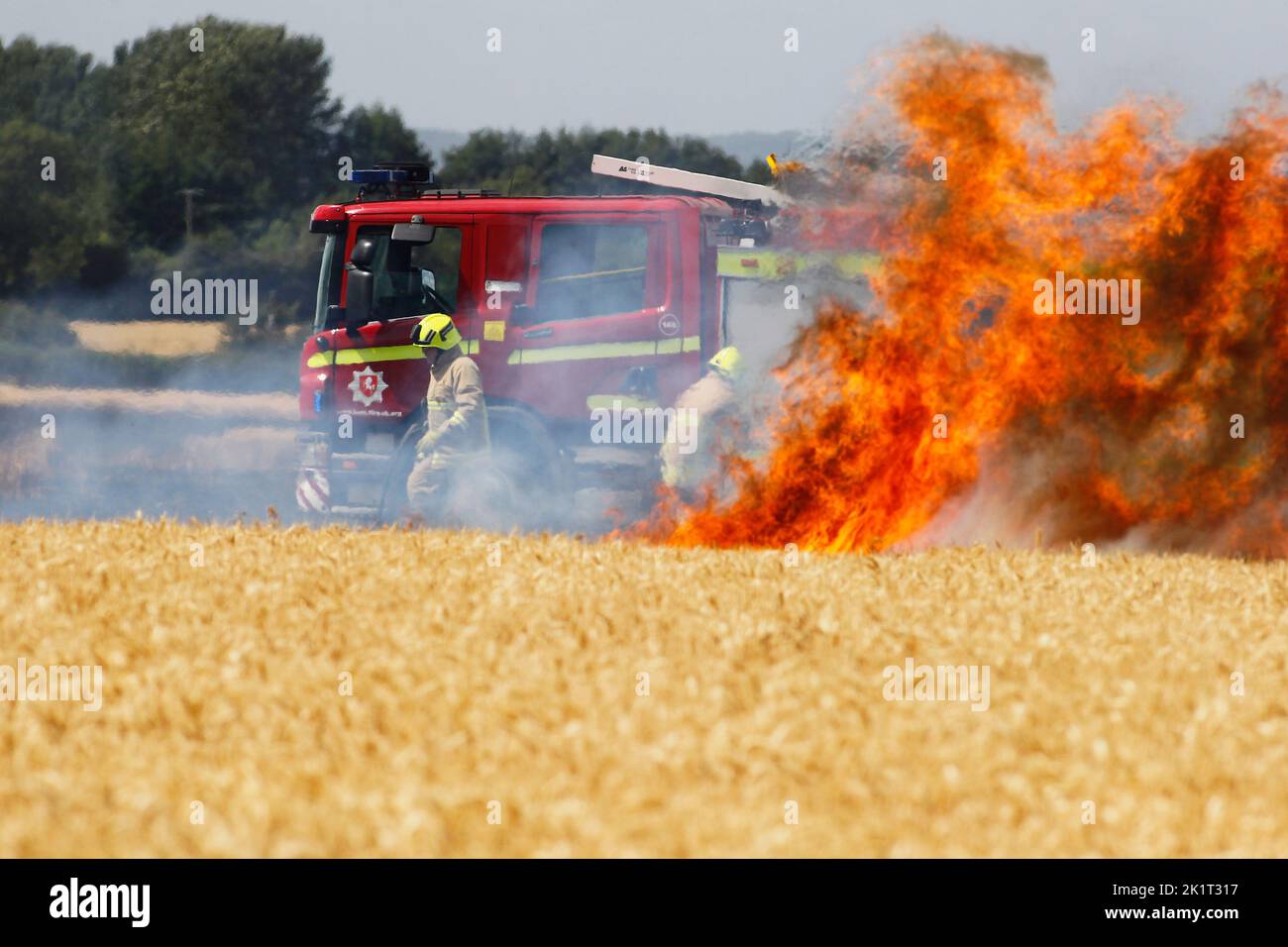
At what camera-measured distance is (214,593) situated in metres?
9.58

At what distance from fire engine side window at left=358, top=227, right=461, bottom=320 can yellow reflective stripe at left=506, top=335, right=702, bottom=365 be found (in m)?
0.78

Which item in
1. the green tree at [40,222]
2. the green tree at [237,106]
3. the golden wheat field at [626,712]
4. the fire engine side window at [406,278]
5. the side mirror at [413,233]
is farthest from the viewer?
the green tree at [237,106]

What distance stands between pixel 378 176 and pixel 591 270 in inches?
87.9

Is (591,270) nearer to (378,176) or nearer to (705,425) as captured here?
(705,425)

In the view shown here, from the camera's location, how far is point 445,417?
13.1 metres

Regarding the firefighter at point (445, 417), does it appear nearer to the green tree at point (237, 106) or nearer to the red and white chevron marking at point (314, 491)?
the red and white chevron marking at point (314, 491)

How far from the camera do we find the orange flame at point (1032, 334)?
1277 cm

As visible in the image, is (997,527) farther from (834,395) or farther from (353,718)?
(353,718)

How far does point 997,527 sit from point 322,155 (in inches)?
2670

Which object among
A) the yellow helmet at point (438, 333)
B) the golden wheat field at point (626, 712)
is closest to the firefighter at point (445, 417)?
the yellow helmet at point (438, 333)

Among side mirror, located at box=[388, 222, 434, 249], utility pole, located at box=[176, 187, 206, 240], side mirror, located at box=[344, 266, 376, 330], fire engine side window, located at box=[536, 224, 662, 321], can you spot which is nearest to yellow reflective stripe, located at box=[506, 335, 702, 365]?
fire engine side window, located at box=[536, 224, 662, 321]

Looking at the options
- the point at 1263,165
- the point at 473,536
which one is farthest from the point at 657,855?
the point at 1263,165

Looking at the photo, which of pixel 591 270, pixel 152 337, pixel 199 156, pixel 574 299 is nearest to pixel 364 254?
pixel 574 299

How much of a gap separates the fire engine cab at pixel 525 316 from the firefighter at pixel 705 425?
292 mm
